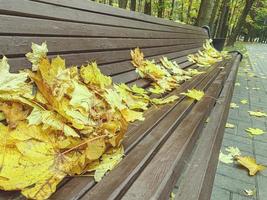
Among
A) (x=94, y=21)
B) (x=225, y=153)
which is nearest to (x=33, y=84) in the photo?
(x=94, y=21)

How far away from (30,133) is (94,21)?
1.07 m

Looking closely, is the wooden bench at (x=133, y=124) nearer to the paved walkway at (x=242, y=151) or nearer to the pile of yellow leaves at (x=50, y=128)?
the pile of yellow leaves at (x=50, y=128)

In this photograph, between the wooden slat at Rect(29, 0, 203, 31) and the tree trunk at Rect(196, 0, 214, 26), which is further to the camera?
the tree trunk at Rect(196, 0, 214, 26)

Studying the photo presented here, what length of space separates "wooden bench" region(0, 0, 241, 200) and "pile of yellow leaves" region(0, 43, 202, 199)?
55 mm

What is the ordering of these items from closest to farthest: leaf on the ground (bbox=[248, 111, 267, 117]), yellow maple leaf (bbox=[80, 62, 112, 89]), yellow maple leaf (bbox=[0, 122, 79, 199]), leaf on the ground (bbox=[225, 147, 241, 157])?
yellow maple leaf (bbox=[0, 122, 79, 199]) < yellow maple leaf (bbox=[80, 62, 112, 89]) < leaf on the ground (bbox=[225, 147, 241, 157]) < leaf on the ground (bbox=[248, 111, 267, 117])

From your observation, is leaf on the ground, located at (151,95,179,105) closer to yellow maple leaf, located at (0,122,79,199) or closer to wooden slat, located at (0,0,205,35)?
wooden slat, located at (0,0,205,35)

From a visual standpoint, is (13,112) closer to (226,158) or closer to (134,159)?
(134,159)

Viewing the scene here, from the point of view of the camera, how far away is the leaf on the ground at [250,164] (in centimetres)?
228

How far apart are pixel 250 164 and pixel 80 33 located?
158 cm

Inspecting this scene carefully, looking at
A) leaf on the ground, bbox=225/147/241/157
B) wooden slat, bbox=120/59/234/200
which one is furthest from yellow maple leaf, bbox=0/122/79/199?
leaf on the ground, bbox=225/147/241/157

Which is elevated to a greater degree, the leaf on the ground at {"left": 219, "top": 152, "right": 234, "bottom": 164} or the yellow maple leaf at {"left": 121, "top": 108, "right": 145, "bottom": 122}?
the yellow maple leaf at {"left": 121, "top": 108, "right": 145, "bottom": 122}

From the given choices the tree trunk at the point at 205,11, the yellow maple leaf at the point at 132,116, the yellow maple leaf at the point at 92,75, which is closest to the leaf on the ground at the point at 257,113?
the yellow maple leaf at the point at 132,116

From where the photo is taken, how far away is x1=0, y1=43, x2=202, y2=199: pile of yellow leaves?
1.00m

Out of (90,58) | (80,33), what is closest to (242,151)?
(90,58)
